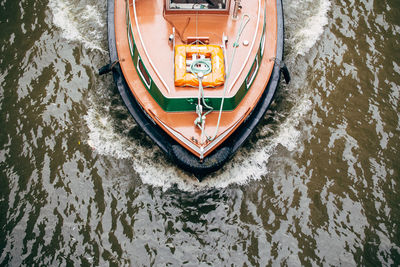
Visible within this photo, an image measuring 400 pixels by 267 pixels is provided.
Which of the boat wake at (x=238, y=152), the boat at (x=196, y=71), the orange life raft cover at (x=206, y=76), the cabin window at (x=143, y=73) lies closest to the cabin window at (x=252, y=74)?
the boat at (x=196, y=71)

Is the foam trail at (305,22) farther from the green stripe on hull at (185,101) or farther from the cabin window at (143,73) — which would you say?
the cabin window at (143,73)

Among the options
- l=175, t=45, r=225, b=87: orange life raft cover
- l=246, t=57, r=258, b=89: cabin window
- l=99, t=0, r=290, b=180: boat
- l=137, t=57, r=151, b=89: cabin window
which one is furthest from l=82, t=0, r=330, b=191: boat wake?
l=175, t=45, r=225, b=87: orange life raft cover

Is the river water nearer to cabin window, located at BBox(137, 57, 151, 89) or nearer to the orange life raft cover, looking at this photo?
cabin window, located at BBox(137, 57, 151, 89)

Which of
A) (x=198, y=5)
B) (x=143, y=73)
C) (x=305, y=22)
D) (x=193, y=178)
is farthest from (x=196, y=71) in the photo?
(x=305, y=22)

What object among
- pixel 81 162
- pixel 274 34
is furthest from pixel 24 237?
pixel 274 34

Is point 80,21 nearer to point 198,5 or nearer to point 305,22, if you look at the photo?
point 198,5
